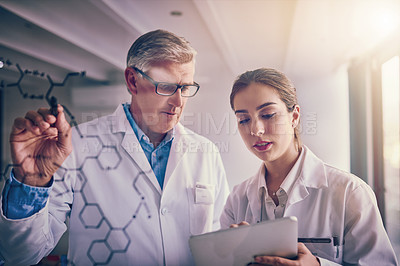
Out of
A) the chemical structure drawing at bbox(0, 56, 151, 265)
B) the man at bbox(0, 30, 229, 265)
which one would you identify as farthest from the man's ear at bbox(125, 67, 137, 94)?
the chemical structure drawing at bbox(0, 56, 151, 265)

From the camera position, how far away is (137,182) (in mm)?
687

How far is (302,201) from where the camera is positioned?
66 cm

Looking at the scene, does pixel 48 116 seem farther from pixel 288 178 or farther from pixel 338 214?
pixel 338 214

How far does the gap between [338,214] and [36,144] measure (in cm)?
70

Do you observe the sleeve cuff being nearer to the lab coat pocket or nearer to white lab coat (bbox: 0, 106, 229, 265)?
white lab coat (bbox: 0, 106, 229, 265)

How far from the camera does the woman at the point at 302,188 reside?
2.09ft

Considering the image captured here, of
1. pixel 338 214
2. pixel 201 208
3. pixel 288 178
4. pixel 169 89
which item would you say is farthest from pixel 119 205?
pixel 338 214

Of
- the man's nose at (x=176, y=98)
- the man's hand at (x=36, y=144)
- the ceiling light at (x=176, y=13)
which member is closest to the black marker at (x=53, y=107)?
the man's hand at (x=36, y=144)

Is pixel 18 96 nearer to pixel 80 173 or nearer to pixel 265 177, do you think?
pixel 80 173

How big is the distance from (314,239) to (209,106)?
398 millimetres

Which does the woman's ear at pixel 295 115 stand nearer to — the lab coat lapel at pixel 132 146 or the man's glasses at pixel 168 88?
the man's glasses at pixel 168 88

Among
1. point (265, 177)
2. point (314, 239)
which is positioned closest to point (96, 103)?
point (265, 177)

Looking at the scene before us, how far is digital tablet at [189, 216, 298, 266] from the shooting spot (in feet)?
1.83

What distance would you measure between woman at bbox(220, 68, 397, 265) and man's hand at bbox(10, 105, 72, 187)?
41 cm
